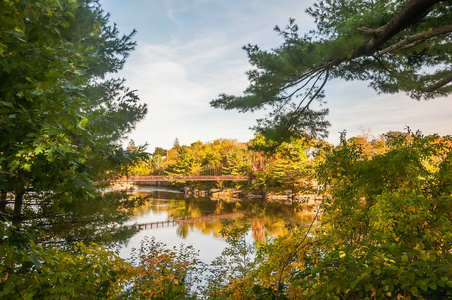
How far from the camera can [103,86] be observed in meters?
6.89

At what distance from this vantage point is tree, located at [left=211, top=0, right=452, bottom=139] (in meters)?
3.47

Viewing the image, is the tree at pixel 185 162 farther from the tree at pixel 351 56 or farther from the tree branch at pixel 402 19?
the tree branch at pixel 402 19

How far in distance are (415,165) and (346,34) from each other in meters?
1.81

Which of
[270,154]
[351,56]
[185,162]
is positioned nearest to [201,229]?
[270,154]

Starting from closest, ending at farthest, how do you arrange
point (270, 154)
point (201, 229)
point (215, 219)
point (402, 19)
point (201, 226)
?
point (402, 19), point (270, 154), point (201, 229), point (201, 226), point (215, 219)

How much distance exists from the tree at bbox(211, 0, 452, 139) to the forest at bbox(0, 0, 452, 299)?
2 centimetres

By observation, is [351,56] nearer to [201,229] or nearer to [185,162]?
[201,229]

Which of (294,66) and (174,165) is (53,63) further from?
(174,165)

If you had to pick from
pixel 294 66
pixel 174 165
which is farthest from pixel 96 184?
pixel 174 165

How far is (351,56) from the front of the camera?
3.69m

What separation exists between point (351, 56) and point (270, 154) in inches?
81.5

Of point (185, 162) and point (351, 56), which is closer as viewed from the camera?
point (351, 56)

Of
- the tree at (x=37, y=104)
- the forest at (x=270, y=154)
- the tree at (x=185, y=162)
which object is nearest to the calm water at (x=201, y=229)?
the forest at (x=270, y=154)

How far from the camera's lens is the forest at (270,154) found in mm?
1511
